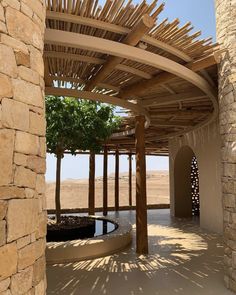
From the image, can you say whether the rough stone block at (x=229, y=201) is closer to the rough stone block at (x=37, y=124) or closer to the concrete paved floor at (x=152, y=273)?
the concrete paved floor at (x=152, y=273)

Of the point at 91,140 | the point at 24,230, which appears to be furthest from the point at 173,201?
the point at 24,230

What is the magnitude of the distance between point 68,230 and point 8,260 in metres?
6.37

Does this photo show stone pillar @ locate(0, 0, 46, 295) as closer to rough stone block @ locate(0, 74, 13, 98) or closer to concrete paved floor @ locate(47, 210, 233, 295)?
rough stone block @ locate(0, 74, 13, 98)

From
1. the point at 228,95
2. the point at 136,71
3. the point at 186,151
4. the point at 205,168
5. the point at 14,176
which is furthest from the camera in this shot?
the point at 186,151

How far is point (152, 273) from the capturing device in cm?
561

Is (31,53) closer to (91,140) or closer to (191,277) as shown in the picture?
(191,277)

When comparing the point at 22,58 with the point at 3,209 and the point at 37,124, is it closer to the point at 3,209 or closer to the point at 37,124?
the point at 37,124

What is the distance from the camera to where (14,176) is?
95.7 inches

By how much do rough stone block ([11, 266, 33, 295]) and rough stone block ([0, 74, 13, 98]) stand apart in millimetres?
1427

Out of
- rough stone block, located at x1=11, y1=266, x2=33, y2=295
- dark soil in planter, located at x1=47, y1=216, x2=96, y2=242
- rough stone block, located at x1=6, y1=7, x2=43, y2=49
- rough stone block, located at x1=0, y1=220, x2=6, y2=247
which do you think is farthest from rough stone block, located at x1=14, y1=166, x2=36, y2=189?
dark soil in planter, located at x1=47, y1=216, x2=96, y2=242

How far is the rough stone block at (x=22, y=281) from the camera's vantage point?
7.81ft

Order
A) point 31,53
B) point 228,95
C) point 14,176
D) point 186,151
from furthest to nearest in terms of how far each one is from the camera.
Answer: point 186,151 → point 228,95 → point 31,53 → point 14,176

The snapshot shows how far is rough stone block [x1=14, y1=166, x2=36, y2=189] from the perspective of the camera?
2469 millimetres

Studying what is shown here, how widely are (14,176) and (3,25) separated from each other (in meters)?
1.23
